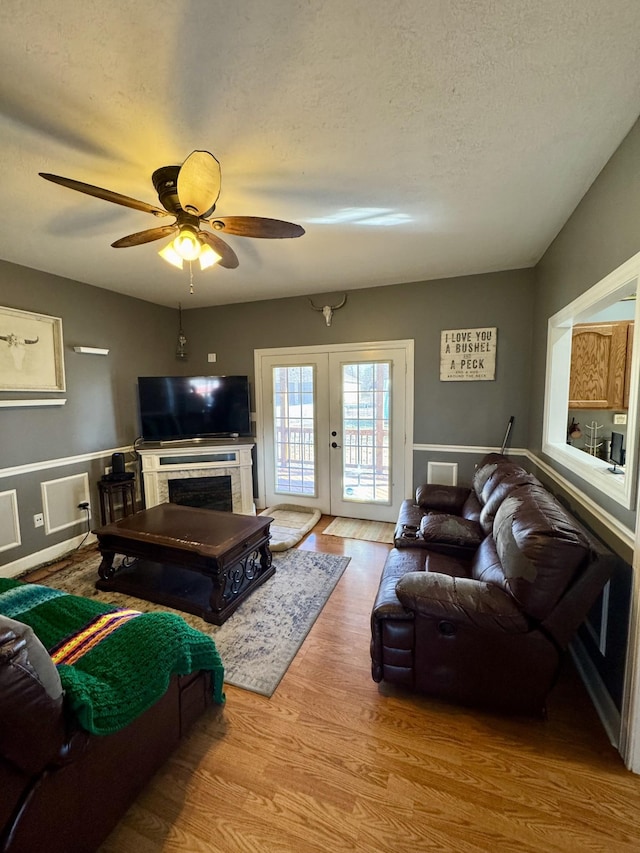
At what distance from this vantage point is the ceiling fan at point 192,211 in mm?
1397

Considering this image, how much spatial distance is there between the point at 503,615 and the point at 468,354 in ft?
8.72

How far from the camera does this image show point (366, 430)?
3.92m

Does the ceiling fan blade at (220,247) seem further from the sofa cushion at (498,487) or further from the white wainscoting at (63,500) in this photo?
the white wainscoting at (63,500)

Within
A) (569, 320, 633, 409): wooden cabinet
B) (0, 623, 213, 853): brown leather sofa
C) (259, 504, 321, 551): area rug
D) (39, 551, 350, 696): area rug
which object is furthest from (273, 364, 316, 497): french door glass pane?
(0, 623, 213, 853): brown leather sofa

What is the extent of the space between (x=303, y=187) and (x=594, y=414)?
343 cm

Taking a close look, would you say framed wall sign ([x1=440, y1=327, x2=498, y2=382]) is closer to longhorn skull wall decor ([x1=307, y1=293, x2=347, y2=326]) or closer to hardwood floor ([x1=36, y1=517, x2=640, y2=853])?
longhorn skull wall decor ([x1=307, y1=293, x2=347, y2=326])

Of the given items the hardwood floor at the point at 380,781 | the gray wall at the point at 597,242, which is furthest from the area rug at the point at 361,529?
the hardwood floor at the point at 380,781

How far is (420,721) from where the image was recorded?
1.59 m

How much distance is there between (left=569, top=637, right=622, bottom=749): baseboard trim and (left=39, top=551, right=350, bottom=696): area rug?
1.50m

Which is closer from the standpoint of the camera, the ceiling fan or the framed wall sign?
the ceiling fan

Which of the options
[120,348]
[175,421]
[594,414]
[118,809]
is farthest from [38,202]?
[594,414]

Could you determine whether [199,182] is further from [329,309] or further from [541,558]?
[329,309]

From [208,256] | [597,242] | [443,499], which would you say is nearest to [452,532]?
[443,499]

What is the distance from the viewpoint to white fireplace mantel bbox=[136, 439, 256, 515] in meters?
3.86
